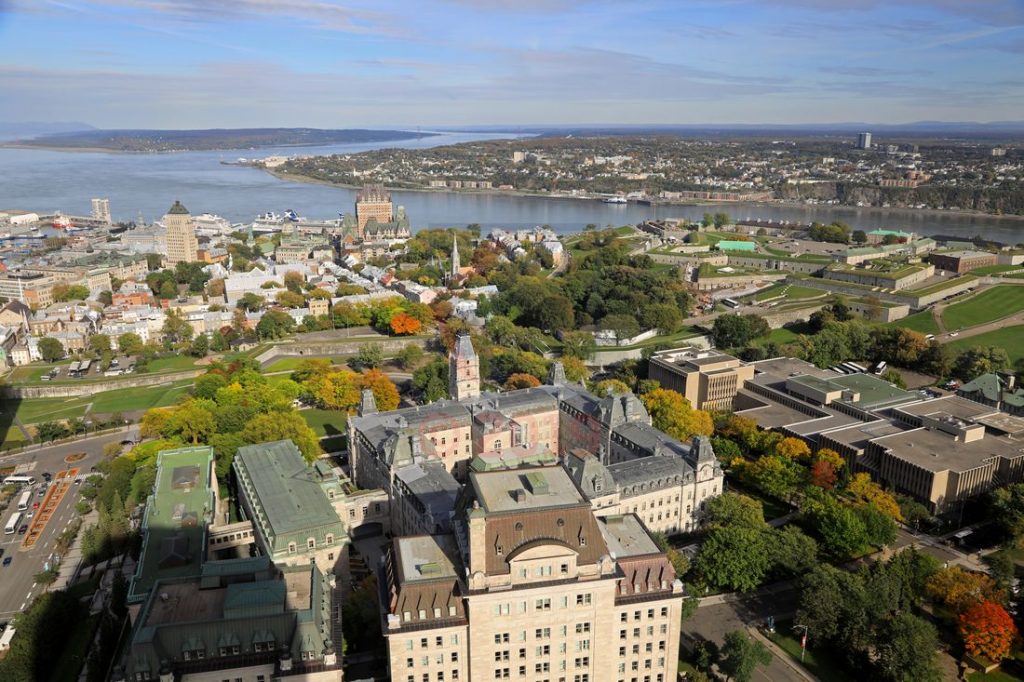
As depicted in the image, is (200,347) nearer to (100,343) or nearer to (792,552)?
(100,343)

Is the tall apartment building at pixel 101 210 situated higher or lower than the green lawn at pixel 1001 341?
higher

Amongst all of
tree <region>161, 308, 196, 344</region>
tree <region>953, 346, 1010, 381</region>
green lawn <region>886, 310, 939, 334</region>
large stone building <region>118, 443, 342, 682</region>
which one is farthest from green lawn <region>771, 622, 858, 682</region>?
tree <region>161, 308, 196, 344</region>

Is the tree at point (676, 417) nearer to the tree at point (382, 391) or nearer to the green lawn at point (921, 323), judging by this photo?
the tree at point (382, 391)

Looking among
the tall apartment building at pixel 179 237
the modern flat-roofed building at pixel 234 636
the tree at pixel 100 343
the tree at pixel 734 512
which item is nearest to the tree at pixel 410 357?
the tree at pixel 100 343

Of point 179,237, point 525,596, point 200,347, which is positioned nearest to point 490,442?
point 525,596

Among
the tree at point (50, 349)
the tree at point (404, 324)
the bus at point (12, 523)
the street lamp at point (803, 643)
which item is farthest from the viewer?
the tree at point (404, 324)
